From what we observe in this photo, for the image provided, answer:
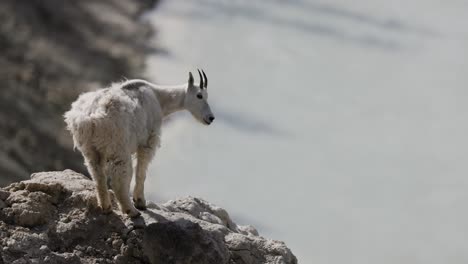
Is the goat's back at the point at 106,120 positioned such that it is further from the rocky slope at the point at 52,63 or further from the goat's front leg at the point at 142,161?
the rocky slope at the point at 52,63

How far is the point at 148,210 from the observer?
11.6 m

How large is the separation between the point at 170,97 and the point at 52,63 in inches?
1413

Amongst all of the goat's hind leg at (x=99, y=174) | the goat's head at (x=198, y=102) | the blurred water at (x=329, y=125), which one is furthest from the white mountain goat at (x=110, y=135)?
the blurred water at (x=329, y=125)

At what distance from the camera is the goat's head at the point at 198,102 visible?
1299 cm

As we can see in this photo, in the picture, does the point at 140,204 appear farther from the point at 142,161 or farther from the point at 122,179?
the point at 122,179

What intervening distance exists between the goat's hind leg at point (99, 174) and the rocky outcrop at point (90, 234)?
88mm

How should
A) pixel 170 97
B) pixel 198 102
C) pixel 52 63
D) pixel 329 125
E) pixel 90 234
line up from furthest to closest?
pixel 329 125 < pixel 52 63 < pixel 198 102 < pixel 170 97 < pixel 90 234

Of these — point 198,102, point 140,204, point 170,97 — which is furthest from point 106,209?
point 198,102

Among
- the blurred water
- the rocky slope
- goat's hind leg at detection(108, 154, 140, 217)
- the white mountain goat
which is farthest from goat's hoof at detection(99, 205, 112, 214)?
the blurred water

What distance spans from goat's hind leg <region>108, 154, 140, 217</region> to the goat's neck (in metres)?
1.46

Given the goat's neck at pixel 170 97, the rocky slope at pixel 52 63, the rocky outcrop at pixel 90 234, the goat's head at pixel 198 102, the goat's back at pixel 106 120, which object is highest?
the rocky slope at pixel 52 63

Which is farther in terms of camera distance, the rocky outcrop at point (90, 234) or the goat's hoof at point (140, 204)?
the goat's hoof at point (140, 204)

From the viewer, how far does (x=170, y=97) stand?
41.6 ft

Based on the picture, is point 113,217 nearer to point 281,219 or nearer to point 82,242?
point 82,242
